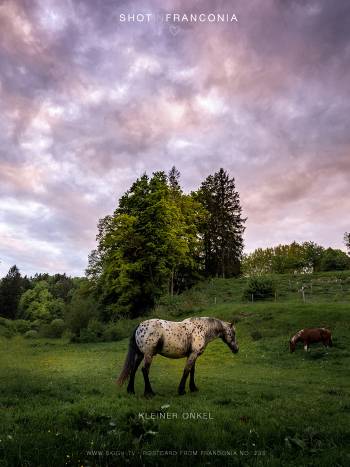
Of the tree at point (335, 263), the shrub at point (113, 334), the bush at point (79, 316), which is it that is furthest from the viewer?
the tree at point (335, 263)

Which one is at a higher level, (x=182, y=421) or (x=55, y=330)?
(x=55, y=330)

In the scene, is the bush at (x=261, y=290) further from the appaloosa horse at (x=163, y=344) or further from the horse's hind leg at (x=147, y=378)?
the horse's hind leg at (x=147, y=378)

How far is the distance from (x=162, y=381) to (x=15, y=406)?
7.05 metres

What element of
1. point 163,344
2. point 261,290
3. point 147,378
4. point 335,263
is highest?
point 335,263

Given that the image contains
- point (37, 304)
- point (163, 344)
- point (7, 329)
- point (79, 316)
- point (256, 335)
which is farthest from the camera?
point (37, 304)

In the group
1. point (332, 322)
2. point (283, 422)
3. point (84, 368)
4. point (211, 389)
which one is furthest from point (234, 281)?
point (283, 422)

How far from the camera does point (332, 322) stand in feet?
92.3

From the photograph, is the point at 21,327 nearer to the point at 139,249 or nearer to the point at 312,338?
the point at 139,249

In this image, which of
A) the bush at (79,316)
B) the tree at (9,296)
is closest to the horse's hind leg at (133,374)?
the bush at (79,316)

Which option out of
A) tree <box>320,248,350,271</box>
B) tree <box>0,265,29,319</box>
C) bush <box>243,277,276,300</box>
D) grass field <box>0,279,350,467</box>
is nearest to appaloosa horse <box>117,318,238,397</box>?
grass field <box>0,279,350,467</box>

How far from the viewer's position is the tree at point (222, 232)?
7044cm

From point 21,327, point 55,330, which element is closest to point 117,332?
point 55,330

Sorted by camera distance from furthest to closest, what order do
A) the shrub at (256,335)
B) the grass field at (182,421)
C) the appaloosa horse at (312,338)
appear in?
1. the shrub at (256,335)
2. the appaloosa horse at (312,338)
3. the grass field at (182,421)

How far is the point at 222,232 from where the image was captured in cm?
7094
